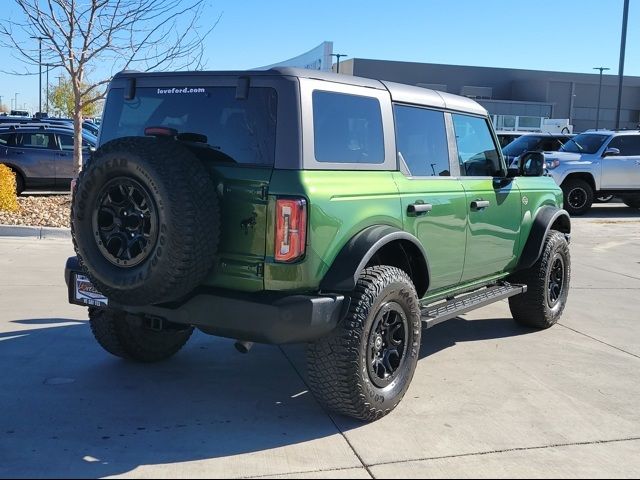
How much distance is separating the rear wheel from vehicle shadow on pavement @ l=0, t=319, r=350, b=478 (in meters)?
12.1

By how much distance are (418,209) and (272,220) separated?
1.21 meters

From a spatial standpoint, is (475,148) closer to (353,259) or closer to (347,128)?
(347,128)

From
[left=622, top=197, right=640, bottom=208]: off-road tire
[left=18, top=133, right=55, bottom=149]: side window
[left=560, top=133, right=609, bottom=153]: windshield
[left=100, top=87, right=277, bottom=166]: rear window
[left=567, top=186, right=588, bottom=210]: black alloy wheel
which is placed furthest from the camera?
[left=622, top=197, right=640, bottom=208]: off-road tire

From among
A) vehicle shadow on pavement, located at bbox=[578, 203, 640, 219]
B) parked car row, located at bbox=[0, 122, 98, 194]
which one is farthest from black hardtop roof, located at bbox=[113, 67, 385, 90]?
vehicle shadow on pavement, located at bbox=[578, 203, 640, 219]

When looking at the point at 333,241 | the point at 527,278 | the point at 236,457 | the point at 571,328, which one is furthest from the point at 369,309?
the point at 571,328

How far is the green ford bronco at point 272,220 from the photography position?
11.6 ft

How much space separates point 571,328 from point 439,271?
226 cm

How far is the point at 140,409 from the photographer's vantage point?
412cm

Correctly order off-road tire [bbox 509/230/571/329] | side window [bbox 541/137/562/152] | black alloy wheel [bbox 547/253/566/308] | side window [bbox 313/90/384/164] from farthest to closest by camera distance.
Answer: side window [bbox 541/137/562/152], black alloy wheel [bbox 547/253/566/308], off-road tire [bbox 509/230/571/329], side window [bbox 313/90/384/164]

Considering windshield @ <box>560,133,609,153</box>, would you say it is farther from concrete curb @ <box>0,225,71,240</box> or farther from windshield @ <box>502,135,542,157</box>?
concrete curb @ <box>0,225,71,240</box>

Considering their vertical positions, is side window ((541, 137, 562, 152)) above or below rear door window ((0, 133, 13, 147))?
above

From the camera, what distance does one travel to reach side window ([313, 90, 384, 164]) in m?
3.85

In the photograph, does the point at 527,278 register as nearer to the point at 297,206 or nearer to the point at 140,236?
the point at 297,206

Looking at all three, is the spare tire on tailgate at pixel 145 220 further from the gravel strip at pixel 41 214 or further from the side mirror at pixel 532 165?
the gravel strip at pixel 41 214
